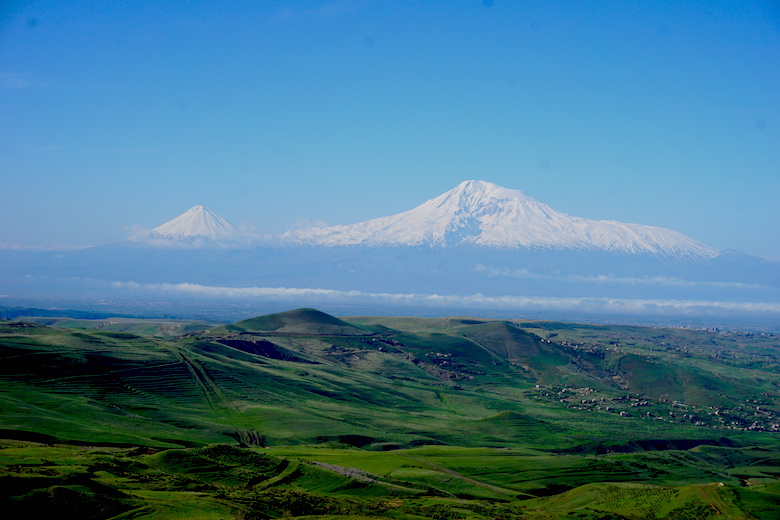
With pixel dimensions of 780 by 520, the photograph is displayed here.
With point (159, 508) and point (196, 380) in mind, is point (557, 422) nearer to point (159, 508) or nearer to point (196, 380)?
point (196, 380)

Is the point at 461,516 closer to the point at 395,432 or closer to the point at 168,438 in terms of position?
the point at 168,438

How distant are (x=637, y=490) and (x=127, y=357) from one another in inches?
4303

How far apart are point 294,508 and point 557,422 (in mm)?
113164

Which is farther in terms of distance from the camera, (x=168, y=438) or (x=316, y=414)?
(x=316, y=414)

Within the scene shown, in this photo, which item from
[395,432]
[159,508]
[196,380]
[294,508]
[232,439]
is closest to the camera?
[159,508]

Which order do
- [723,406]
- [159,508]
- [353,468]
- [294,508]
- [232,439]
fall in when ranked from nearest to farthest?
1. [159,508]
2. [294,508]
3. [353,468]
4. [232,439]
5. [723,406]

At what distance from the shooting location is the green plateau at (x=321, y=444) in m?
60.7

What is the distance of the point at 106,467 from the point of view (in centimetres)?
6375

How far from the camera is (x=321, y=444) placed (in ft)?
365

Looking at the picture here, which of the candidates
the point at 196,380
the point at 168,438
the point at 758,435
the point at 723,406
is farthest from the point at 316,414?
the point at 723,406

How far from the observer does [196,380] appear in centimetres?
14625

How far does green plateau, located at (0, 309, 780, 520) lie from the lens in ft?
199

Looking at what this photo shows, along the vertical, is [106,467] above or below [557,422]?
above

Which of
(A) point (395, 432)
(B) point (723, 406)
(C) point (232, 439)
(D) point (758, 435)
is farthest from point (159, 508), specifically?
(B) point (723, 406)
